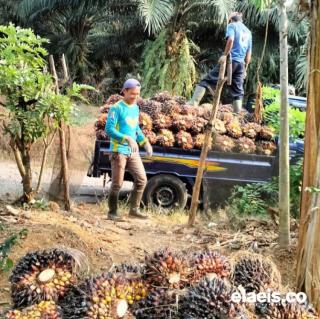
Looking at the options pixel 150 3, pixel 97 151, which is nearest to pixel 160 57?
pixel 150 3

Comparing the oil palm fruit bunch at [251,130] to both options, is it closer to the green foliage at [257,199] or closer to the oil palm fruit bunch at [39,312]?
the green foliage at [257,199]

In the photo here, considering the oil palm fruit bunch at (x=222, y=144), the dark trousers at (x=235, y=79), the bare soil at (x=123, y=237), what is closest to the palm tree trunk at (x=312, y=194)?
the bare soil at (x=123, y=237)

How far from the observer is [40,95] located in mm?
7207

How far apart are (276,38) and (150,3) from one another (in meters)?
5.87

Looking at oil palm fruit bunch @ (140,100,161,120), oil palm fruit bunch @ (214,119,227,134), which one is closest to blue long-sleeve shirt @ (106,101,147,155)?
oil palm fruit bunch @ (140,100,161,120)

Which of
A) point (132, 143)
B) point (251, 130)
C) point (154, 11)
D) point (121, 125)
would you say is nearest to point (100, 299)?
point (132, 143)

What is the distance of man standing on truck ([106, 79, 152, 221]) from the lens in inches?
300

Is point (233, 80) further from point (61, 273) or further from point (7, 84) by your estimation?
point (61, 273)

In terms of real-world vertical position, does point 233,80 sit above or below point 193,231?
above

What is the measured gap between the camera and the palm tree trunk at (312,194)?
3670 millimetres

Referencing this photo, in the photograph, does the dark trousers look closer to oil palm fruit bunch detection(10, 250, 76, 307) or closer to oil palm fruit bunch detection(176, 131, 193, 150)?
oil palm fruit bunch detection(176, 131, 193, 150)

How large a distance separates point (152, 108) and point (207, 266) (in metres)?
6.47

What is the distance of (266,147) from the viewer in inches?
383

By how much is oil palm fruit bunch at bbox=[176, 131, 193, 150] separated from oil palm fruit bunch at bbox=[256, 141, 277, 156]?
3.64 ft
